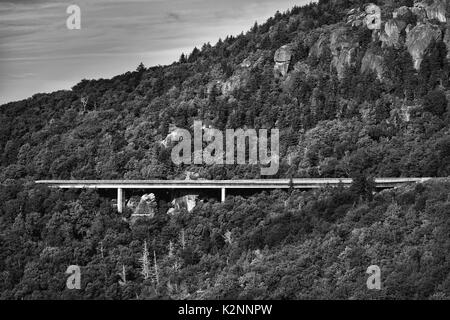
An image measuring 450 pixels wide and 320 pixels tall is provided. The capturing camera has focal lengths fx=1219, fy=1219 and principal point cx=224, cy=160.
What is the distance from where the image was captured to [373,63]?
8806 cm

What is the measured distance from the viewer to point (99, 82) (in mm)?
105000

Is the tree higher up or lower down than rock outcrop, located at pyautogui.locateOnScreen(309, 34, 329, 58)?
lower down

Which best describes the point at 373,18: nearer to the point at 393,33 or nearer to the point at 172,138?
the point at 393,33

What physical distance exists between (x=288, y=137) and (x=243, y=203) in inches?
444

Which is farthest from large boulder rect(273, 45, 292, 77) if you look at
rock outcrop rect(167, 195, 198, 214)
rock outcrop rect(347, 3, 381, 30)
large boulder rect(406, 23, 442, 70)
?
rock outcrop rect(167, 195, 198, 214)

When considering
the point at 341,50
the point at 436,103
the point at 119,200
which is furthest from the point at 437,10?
the point at 119,200

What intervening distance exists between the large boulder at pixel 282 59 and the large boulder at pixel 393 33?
306 inches

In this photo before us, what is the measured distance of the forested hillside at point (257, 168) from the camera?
5975 cm

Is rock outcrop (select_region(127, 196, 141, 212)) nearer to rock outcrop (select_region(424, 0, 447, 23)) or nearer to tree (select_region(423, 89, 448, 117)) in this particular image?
tree (select_region(423, 89, 448, 117))

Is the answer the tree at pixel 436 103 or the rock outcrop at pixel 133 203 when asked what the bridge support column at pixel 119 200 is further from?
the tree at pixel 436 103

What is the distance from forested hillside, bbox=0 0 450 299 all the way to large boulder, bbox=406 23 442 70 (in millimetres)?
110

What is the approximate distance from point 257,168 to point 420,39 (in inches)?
655

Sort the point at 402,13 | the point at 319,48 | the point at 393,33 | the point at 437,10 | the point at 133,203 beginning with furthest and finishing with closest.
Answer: the point at 319,48 < the point at 402,13 < the point at 437,10 < the point at 393,33 < the point at 133,203

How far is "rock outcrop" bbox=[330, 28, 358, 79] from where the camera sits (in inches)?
3504
